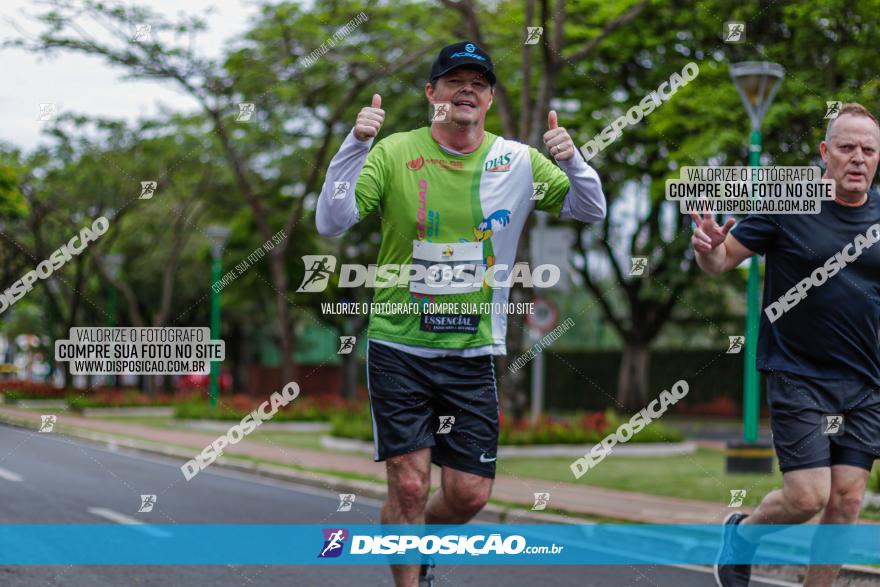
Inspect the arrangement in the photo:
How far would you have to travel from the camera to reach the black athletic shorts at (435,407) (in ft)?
14.6

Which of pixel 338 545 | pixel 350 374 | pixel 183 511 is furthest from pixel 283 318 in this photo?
pixel 338 545

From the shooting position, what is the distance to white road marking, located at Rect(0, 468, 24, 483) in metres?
11.5

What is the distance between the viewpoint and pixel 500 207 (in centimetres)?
460

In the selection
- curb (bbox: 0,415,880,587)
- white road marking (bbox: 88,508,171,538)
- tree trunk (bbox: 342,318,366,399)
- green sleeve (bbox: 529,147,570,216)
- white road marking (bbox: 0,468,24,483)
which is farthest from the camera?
tree trunk (bbox: 342,318,366,399)

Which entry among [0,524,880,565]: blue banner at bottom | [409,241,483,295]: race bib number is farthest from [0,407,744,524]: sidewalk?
[409,241,483,295]: race bib number

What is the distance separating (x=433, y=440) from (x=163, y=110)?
84.1 ft

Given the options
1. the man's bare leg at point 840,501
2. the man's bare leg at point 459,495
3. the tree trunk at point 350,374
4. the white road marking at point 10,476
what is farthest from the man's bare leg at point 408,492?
the tree trunk at point 350,374

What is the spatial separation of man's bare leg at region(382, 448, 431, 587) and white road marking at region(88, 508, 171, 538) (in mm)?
3839

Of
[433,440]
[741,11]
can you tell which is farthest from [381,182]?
[741,11]

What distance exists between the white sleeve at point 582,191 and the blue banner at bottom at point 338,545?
1962 mm

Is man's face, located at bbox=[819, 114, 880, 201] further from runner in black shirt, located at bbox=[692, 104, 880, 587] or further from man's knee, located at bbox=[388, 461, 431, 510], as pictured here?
man's knee, located at bbox=[388, 461, 431, 510]

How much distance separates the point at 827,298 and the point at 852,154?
24.0 inches

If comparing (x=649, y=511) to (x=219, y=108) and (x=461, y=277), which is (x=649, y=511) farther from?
(x=219, y=108)

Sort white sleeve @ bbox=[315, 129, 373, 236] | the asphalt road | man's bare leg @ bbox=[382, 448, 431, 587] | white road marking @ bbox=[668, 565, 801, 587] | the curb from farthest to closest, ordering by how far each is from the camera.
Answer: white road marking @ bbox=[668, 565, 801, 587], the asphalt road, the curb, man's bare leg @ bbox=[382, 448, 431, 587], white sleeve @ bbox=[315, 129, 373, 236]
